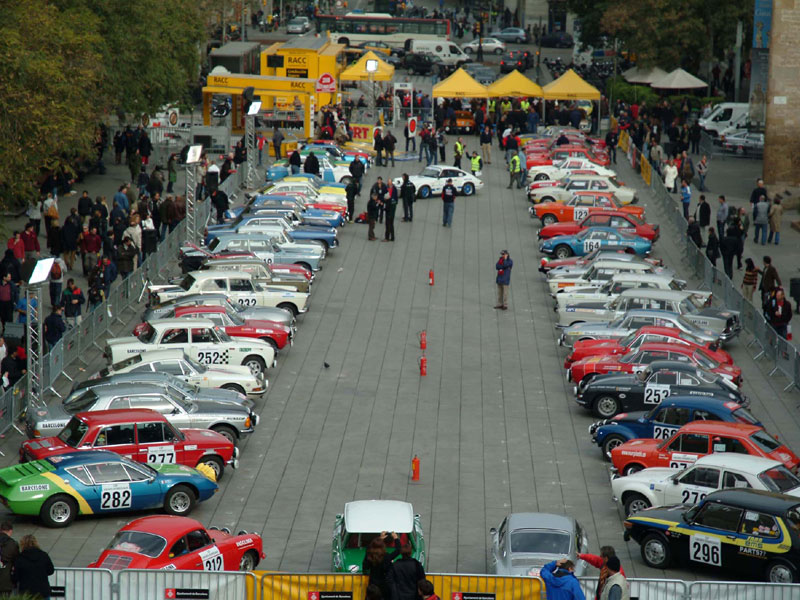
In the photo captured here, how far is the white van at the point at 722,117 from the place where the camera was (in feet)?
184

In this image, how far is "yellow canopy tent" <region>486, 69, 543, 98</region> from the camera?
5644 cm

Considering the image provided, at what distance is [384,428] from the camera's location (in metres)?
23.6

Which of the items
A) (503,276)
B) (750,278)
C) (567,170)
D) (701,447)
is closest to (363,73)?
(567,170)

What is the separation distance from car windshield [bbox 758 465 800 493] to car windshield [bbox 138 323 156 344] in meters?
12.0

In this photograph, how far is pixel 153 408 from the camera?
21609 mm

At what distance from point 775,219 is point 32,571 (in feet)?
95.4

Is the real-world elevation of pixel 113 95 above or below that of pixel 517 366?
above

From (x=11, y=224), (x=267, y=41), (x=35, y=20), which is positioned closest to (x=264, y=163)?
(x=11, y=224)

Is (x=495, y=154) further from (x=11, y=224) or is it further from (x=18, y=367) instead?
(x=18, y=367)

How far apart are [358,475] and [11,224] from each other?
20551 millimetres

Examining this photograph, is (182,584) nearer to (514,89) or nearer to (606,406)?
(606,406)

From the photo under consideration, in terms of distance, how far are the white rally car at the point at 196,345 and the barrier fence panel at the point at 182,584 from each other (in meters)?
10.2

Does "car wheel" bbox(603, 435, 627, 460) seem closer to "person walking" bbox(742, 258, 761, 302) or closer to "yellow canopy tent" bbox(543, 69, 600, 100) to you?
"person walking" bbox(742, 258, 761, 302)

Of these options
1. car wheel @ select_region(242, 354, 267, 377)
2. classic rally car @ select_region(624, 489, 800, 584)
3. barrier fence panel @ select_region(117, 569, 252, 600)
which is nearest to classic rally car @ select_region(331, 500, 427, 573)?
barrier fence panel @ select_region(117, 569, 252, 600)
